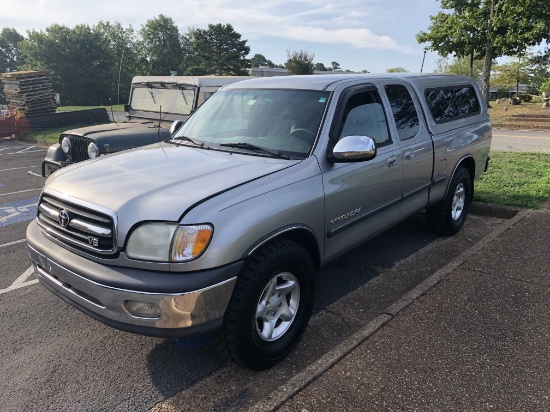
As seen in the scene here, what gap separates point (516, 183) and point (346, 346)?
5784mm

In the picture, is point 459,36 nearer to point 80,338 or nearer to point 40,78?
point 40,78

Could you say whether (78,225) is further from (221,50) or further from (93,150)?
(221,50)

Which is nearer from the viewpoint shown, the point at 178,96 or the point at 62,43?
the point at 178,96

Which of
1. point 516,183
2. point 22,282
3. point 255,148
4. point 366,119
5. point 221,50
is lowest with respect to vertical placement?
point 22,282

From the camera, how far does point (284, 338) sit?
2.93 m

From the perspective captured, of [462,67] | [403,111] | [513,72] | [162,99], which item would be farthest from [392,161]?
[462,67]

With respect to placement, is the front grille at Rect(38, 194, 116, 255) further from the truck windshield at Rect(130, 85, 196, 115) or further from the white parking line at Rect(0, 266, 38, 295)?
the truck windshield at Rect(130, 85, 196, 115)

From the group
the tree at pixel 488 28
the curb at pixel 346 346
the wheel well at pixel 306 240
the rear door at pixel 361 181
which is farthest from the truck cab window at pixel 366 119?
the tree at pixel 488 28

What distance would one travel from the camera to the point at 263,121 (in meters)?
3.64

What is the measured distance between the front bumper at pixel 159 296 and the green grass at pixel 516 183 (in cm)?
519

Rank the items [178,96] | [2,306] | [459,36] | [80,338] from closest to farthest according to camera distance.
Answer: [80,338] < [2,306] < [178,96] < [459,36]

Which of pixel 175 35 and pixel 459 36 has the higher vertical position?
pixel 175 35

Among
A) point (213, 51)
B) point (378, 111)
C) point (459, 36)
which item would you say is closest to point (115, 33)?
point (213, 51)

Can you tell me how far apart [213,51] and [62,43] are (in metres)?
21.6
